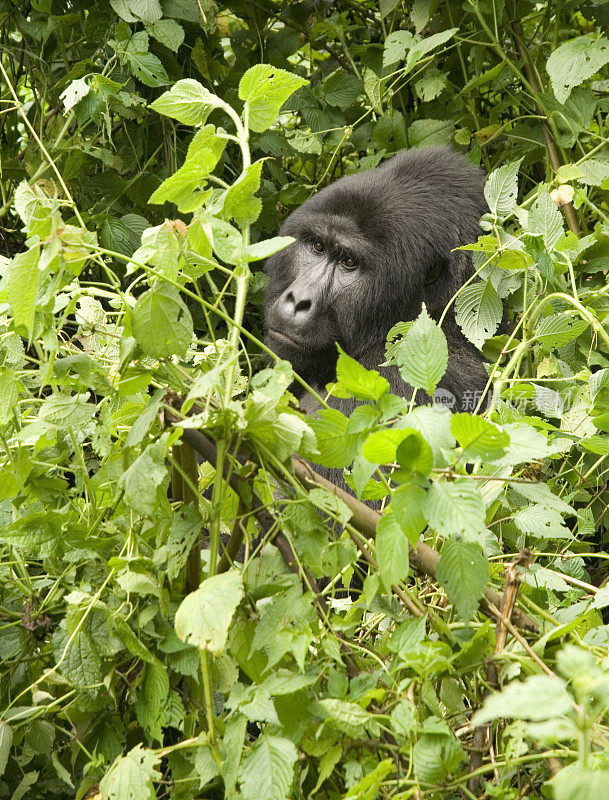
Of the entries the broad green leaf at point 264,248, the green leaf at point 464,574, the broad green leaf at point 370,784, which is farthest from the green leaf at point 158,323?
the broad green leaf at point 370,784

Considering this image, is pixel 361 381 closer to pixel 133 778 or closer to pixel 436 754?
pixel 436 754

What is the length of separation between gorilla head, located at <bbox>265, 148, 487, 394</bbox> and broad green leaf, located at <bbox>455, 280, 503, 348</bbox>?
29.8 inches

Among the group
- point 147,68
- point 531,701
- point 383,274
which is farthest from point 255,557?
point 147,68

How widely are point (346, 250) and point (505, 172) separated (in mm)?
948

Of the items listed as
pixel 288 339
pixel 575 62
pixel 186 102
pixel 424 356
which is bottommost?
pixel 288 339

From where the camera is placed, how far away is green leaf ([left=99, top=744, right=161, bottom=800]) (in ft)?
3.87

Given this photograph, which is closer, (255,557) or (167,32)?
(255,557)

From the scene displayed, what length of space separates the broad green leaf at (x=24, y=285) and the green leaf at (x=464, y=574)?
62cm

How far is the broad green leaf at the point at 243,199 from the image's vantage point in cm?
126

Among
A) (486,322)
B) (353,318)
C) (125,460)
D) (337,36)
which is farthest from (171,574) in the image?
(337,36)

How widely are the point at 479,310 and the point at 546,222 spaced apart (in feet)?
0.79

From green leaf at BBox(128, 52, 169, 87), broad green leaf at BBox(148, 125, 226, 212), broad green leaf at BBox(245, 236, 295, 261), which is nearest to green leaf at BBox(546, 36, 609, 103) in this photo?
green leaf at BBox(128, 52, 169, 87)

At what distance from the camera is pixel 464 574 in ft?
3.83

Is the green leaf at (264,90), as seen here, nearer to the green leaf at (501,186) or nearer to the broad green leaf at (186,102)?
the broad green leaf at (186,102)
